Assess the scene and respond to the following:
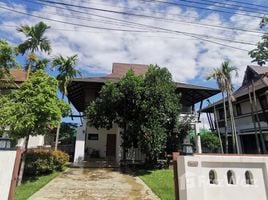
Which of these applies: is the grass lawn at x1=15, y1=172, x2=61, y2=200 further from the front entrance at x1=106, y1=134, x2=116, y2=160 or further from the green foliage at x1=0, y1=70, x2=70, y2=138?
the front entrance at x1=106, y1=134, x2=116, y2=160

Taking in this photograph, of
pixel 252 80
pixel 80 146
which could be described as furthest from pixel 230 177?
pixel 252 80

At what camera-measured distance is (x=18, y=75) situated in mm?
20375

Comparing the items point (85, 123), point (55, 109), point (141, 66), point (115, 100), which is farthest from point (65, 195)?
point (141, 66)

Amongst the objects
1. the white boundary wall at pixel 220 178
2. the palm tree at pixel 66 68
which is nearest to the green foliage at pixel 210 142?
the palm tree at pixel 66 68

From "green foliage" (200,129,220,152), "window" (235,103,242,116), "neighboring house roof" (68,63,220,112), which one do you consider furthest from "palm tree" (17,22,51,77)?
"window" (235,103,242,116)

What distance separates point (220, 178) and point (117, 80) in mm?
13809

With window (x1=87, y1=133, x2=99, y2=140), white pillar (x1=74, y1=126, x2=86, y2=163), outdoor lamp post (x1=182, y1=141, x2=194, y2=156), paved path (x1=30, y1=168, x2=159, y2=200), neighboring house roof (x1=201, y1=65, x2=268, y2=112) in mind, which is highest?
neighboring house roof (x1=201, y1=65, x2=268, y2=112)

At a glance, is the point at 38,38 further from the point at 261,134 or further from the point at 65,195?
the point at 261,134

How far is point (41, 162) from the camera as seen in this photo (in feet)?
36.7

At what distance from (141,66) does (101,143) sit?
Result: 8.99 m

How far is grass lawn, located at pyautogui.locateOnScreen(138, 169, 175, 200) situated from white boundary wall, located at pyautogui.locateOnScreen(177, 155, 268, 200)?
252cm

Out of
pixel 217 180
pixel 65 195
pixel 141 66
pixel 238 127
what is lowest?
pixel 65 195

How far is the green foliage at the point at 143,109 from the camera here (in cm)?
1281

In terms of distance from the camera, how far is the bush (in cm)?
1113
